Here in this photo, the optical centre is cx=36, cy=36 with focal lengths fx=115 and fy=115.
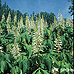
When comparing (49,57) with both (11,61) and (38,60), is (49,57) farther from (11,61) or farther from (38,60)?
(11,61)

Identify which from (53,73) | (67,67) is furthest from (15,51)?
(67,67)

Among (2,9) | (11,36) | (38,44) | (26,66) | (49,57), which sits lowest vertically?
(26,66)

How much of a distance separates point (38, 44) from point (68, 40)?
0.96 m

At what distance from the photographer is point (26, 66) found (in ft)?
7.57

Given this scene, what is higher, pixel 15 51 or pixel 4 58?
pixel 15 51

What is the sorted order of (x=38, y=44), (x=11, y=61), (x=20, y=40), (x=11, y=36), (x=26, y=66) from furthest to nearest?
(x=11, y=36), (x=20, y=40), (x=11, y=61), (x=38, y=44), (x=26, y=66)

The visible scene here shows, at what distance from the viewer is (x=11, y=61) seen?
2.62m

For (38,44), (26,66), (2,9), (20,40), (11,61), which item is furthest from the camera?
(2,9)

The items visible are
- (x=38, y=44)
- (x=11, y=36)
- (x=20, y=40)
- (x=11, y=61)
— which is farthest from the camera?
(x=11, y=36)

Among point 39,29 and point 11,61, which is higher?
point 39,29

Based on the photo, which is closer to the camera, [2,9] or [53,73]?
[53,73]

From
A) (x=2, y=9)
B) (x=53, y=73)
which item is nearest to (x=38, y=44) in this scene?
(x=53, y=73)

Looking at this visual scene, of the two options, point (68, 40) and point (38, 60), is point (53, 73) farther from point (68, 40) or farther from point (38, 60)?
point (68, 40)

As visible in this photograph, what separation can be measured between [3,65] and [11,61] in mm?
318
